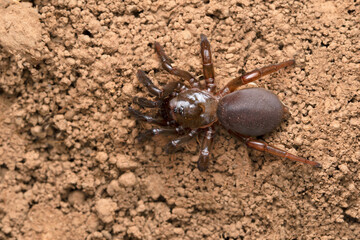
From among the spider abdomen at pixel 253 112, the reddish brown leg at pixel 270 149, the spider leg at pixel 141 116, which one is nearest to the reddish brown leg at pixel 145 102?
the spider leg at pixel 141 116

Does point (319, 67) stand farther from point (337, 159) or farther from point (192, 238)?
point (192, 238)

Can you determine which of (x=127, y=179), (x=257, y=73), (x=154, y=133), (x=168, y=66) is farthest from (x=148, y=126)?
(x=257, y=73)

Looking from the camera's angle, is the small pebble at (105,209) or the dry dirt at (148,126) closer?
the dry dirt at (148,126)

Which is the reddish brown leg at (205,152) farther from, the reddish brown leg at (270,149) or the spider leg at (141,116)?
the spider leg at (141,116)

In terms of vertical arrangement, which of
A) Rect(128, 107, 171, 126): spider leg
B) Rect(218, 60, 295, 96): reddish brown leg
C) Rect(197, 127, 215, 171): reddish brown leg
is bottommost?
Rect(197, 127, 215, 171): reddish brown leg

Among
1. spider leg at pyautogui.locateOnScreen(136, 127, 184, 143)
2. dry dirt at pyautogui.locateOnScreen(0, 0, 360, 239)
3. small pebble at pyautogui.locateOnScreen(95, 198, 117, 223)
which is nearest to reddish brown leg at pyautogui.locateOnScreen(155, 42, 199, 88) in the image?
dry dirt at pyautogui.locateOnScreen(0, 0, 360, 239)

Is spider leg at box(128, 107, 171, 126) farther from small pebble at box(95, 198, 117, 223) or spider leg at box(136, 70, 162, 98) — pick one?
small pebble at box(95, 198, 117, 223)

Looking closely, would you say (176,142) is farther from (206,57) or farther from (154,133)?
(206,57)
